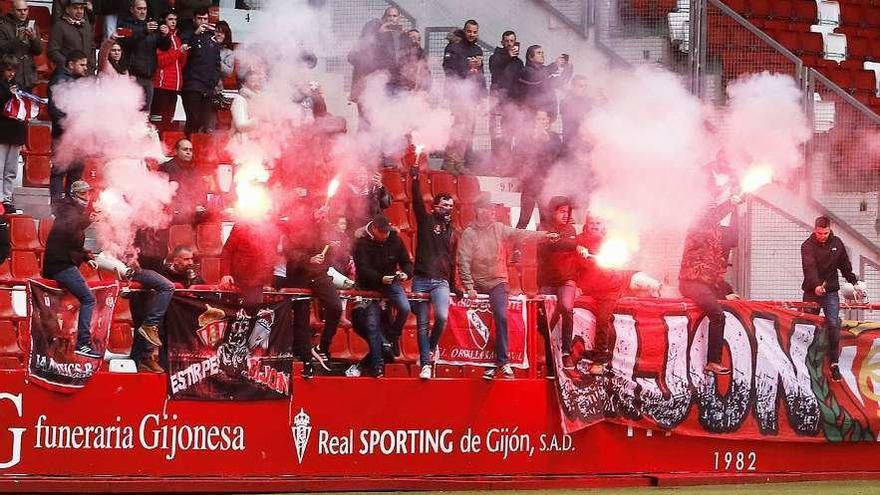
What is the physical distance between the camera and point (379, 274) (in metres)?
13.1

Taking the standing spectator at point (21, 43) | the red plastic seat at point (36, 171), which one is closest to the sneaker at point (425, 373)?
the red plastic seat at point (36, 171)

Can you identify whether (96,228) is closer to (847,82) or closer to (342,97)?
(342,97)

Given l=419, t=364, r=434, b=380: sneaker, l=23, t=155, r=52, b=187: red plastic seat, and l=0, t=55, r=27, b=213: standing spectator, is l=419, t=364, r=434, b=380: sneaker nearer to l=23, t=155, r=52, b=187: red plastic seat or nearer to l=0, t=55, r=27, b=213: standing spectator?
l=0, t=55, r=27, b=213: standing spectator

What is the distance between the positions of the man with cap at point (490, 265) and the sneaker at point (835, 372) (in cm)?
298

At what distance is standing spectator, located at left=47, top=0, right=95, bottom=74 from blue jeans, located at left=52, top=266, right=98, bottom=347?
472cm

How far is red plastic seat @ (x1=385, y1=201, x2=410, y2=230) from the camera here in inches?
645

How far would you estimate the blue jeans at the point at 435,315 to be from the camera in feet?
42.8

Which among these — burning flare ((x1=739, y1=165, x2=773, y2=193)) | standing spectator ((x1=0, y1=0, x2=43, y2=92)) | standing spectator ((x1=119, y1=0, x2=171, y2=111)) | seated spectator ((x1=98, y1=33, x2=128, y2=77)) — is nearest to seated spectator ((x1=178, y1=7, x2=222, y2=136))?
standing spectator ((x1=119, y1=0, x2=171, y2=111))

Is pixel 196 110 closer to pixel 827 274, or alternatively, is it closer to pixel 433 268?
pixel 433 268

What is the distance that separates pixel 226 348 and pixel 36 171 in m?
4.67

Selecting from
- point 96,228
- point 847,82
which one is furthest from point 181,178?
point 847,82

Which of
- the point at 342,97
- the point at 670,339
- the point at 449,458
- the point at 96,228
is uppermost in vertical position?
the point at 342,97

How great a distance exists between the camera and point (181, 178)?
14.1 m

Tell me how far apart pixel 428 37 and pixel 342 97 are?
1203 millimetres
